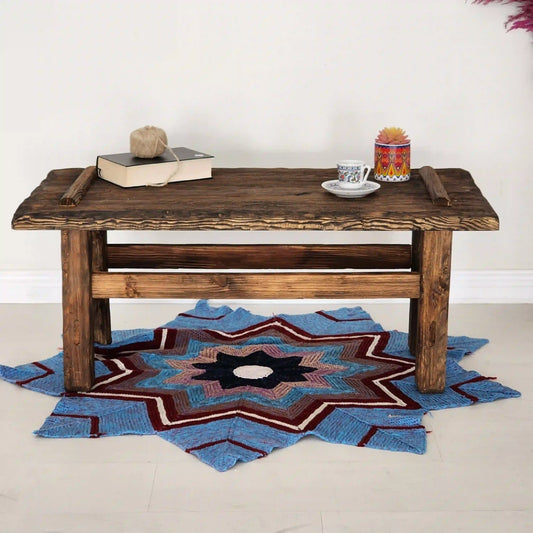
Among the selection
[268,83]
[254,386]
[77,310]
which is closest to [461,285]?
[268,83]

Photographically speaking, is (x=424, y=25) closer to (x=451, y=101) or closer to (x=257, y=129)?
(x=451, y=101)

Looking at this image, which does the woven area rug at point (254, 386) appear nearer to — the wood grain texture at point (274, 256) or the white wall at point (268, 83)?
the wood grain texture at point (274, 256)

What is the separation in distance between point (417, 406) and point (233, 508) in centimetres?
57

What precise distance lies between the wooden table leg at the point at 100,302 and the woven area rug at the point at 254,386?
44mm

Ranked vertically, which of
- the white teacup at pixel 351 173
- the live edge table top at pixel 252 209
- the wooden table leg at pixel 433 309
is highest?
the white teacup at pixel 351 173

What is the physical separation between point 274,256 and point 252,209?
1.10 feet

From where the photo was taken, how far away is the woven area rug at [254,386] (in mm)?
2004

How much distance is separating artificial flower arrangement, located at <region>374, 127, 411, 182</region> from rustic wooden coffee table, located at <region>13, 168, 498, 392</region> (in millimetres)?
32

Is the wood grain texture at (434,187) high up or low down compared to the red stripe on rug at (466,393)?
up

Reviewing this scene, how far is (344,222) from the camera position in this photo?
2037 mm

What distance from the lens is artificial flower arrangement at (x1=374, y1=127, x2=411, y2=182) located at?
7.65 feet

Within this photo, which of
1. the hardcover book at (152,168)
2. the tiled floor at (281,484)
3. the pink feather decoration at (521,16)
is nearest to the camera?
the tiled floor at (281,484)

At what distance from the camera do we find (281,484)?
5.96 feet

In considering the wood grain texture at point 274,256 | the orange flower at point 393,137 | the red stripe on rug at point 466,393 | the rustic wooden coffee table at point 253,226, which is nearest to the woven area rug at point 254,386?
the red stripe on rug at point 466,393
